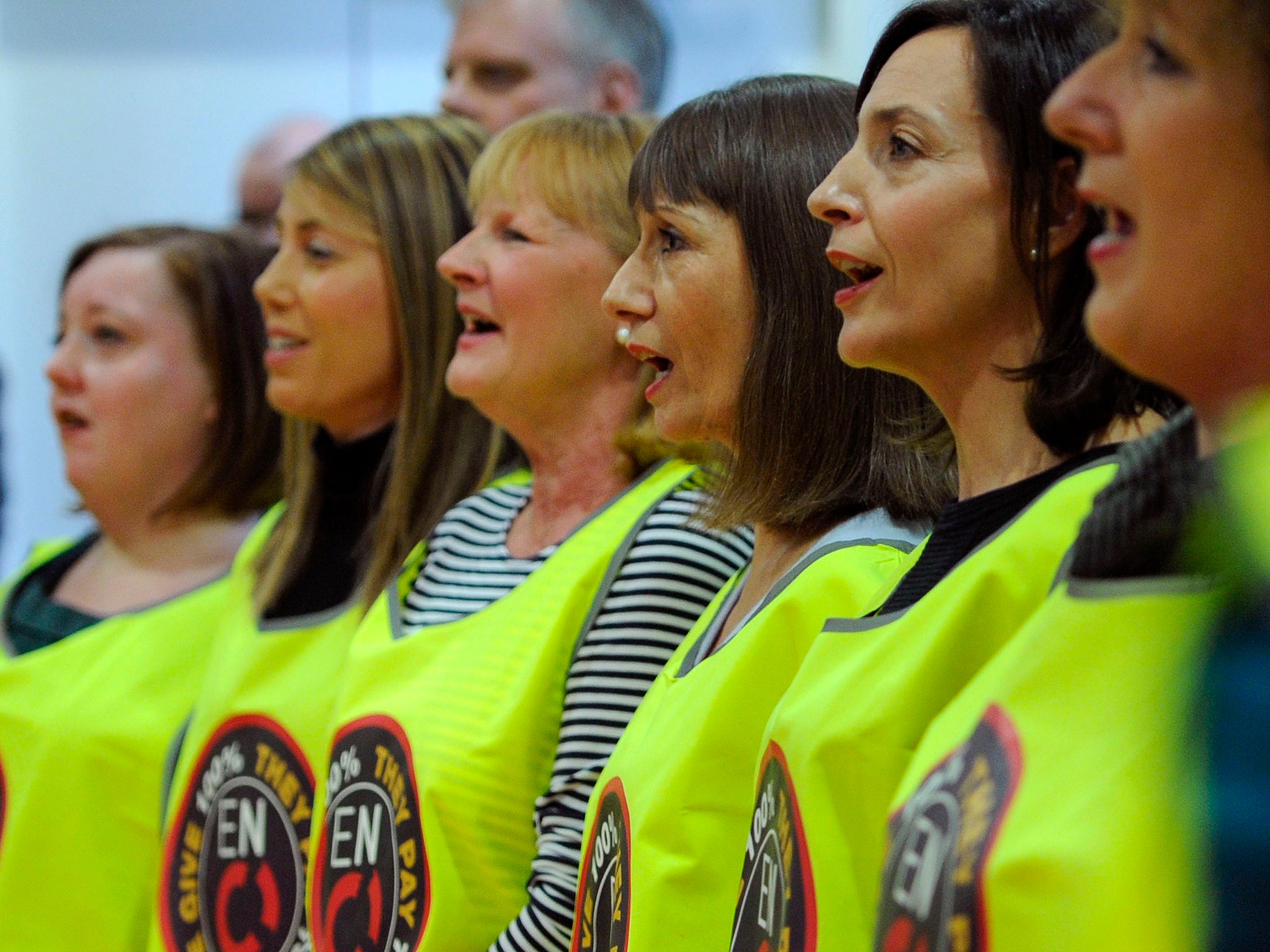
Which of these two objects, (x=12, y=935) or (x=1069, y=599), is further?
(x=12, y=935)

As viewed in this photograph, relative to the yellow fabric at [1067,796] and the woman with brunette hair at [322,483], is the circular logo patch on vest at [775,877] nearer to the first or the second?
the yellow fabric at [1067,796]

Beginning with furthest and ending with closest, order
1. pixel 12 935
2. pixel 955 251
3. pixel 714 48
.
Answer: pixel 714 48 → pixel 12 935 → pixel 955 251

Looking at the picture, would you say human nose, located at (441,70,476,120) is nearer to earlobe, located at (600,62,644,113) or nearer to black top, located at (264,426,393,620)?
earlobe, located at (600,62,644,113)

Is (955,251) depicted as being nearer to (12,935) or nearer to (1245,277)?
(1245,277)

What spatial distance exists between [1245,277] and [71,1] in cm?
434

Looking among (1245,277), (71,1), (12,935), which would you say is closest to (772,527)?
→ (1245,277)

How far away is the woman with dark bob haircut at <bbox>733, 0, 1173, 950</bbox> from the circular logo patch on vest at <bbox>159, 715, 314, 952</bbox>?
892 mm

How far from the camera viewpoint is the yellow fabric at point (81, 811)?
2383mm

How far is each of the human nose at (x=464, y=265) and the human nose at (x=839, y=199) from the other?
70 cm

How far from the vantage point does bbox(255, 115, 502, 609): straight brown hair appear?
2.30 m

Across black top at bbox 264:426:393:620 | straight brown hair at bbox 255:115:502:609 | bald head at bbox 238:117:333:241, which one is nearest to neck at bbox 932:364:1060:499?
straight brown hair at bbox 255:115:502:609

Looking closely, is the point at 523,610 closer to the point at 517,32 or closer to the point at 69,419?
the point at 69,419

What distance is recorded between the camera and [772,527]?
1695 millimetres

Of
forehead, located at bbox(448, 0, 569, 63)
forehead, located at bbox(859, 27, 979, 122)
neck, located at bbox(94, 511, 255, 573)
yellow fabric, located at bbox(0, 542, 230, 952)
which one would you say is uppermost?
forehead, located at bbox(448, 0, 569, 63)
